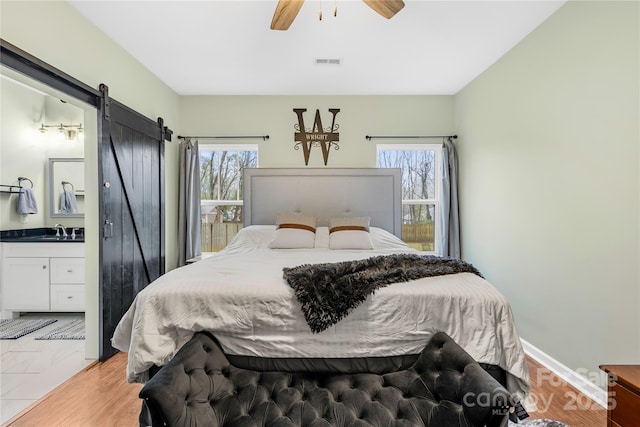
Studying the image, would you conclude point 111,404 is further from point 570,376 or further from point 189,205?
point 570,376

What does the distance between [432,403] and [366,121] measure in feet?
11.1

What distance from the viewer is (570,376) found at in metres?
2.26

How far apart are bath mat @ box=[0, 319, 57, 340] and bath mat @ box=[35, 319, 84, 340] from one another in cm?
17

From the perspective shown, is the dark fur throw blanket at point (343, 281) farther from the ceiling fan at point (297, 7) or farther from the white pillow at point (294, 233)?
the ceiling fan at point (297, 7)

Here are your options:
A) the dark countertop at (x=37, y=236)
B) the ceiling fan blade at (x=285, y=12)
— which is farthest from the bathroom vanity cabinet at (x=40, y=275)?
the ceiling fan blade at (x=285, y=12)

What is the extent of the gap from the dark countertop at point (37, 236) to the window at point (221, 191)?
1.36 m

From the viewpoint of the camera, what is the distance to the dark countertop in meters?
3.47

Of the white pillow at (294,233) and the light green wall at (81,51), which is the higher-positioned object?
the light green wall at (81,51)

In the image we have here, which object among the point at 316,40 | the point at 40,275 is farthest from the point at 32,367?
the point at 316,40

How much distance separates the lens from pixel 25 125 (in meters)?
3.78

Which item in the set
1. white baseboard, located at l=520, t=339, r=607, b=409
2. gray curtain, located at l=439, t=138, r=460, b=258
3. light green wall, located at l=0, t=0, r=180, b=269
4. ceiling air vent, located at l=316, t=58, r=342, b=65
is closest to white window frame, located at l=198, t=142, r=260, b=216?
light green wall, located at l=0, t=0, r=180, b=269

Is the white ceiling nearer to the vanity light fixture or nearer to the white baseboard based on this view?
the vanity light fixture

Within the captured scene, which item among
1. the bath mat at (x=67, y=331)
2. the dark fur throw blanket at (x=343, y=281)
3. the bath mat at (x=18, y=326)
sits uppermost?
the dark fur throw blanket at (x=343, y=281)

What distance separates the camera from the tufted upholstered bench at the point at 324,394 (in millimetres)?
1268
